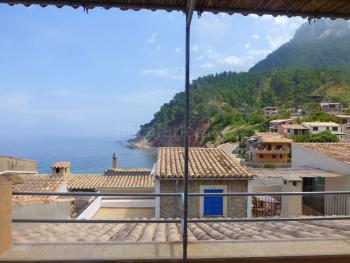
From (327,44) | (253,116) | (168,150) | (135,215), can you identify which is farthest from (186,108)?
(327,44)

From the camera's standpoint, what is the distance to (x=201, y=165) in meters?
12.8

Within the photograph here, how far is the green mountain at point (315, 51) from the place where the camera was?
126 meters

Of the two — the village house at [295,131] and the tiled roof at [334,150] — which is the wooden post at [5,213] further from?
the village house at [295,131]

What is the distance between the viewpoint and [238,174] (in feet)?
38.6

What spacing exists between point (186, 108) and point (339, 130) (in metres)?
63.4

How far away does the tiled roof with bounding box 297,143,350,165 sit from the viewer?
44.9ft

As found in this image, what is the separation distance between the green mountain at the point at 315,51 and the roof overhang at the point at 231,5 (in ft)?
406

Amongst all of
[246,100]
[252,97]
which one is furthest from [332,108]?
[246,100]

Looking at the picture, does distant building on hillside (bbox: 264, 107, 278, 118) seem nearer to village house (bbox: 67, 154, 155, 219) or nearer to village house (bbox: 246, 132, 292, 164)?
village house (bbox: 246, 132, 292, 164)

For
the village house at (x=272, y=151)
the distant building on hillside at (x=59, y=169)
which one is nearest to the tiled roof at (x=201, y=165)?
the distant building on hillside at (x=59, y=169)

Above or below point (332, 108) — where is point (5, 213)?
below

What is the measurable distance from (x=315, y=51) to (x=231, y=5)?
147 metres

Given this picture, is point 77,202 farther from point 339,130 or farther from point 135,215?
point 339,130

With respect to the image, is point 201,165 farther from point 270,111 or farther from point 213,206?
point 270,111
